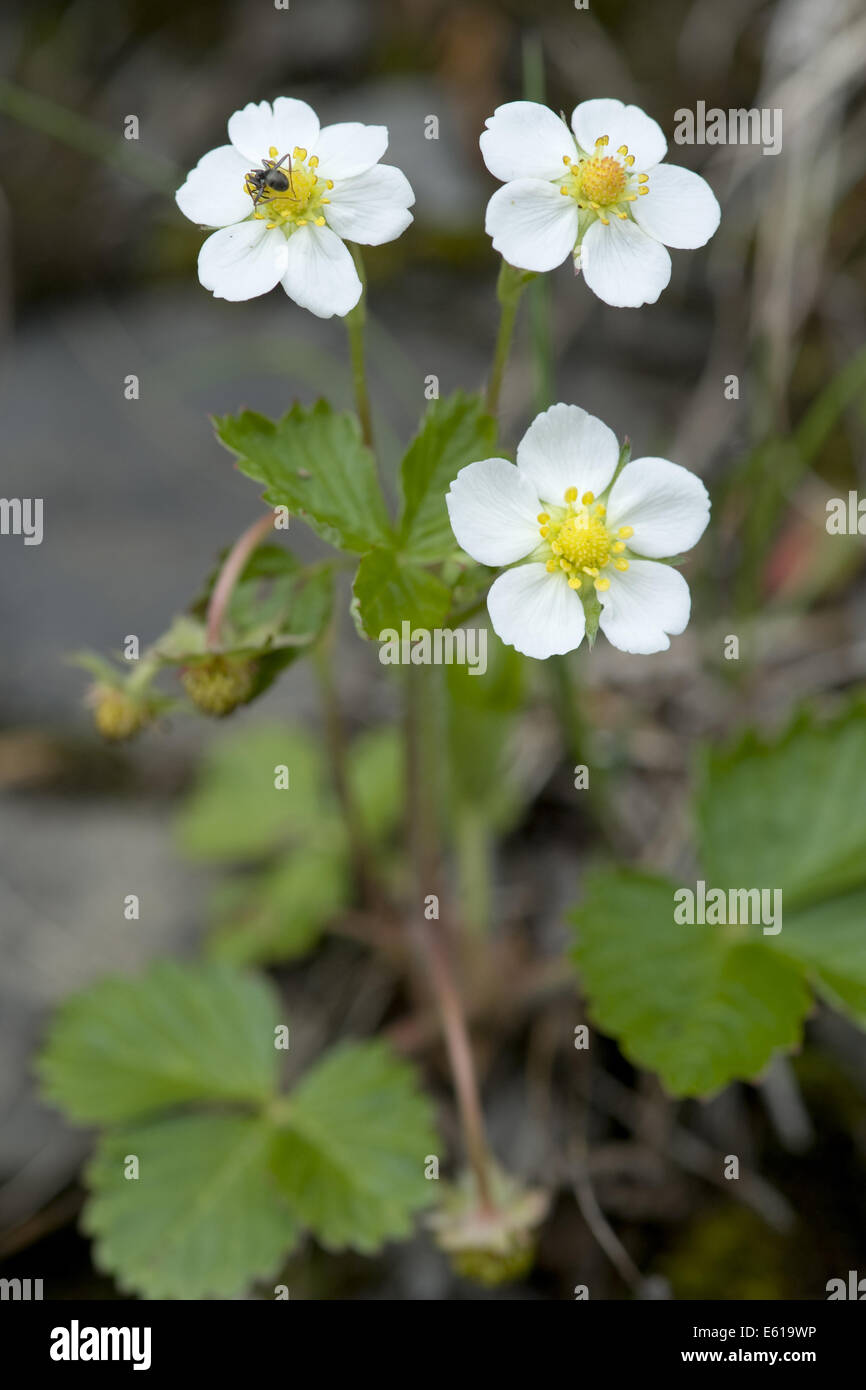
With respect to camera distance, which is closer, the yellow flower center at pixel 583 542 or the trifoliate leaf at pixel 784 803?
the yellow flower center at pixel 583 542

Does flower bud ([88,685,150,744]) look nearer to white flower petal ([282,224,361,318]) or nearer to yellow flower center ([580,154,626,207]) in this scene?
white flower petal ([282,224,361,318])

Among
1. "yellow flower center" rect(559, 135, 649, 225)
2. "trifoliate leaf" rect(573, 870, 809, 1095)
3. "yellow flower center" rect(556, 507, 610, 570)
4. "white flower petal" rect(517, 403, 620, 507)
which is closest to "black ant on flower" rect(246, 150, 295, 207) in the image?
"yellow flower center" rect(559, 135, 649, 225)

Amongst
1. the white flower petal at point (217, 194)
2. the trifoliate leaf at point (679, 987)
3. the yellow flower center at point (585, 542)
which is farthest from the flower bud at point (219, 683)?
the trifoliate leaf at point (679, 987)

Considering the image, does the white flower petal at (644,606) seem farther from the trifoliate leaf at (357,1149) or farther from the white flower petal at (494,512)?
the trifoliate leaf at (357,1149)

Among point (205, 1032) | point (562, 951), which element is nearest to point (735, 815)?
point (562, 951)
